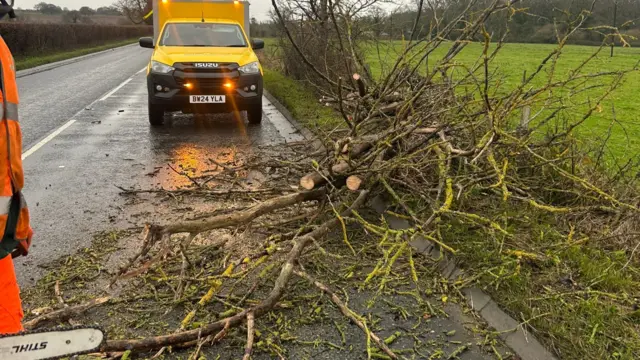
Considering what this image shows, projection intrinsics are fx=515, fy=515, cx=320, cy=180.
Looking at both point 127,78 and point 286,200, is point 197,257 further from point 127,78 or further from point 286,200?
point 127,78

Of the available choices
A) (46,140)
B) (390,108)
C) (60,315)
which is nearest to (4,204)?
(60,315)

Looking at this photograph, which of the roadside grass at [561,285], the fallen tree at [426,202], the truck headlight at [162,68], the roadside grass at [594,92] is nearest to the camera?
the roadside grass at [561,285]

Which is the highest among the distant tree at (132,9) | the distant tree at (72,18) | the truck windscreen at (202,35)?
the distant tree at (132,9)

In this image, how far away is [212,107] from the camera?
9.63m

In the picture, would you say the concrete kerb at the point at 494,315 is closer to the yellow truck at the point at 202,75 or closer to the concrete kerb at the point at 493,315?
the concrete kerb at the point at 493,315

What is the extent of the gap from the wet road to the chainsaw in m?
1.67

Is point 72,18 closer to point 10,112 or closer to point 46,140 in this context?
point 46,140

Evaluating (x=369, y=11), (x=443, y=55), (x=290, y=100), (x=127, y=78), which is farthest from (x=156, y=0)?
(x=443, y=55)

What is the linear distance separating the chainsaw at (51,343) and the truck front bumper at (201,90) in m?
7.49

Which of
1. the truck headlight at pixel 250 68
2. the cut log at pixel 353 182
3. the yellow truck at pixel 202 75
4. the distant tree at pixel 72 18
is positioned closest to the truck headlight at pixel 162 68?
the yellow truck at pixel 202 75

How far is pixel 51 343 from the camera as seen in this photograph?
2303 mm

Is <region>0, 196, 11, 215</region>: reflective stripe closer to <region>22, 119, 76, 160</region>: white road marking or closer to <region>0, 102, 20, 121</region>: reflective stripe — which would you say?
<region>0, 102, 20, 121</region>: reflective stripe

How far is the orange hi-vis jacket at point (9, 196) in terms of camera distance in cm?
203

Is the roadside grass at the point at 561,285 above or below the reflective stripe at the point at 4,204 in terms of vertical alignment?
below
